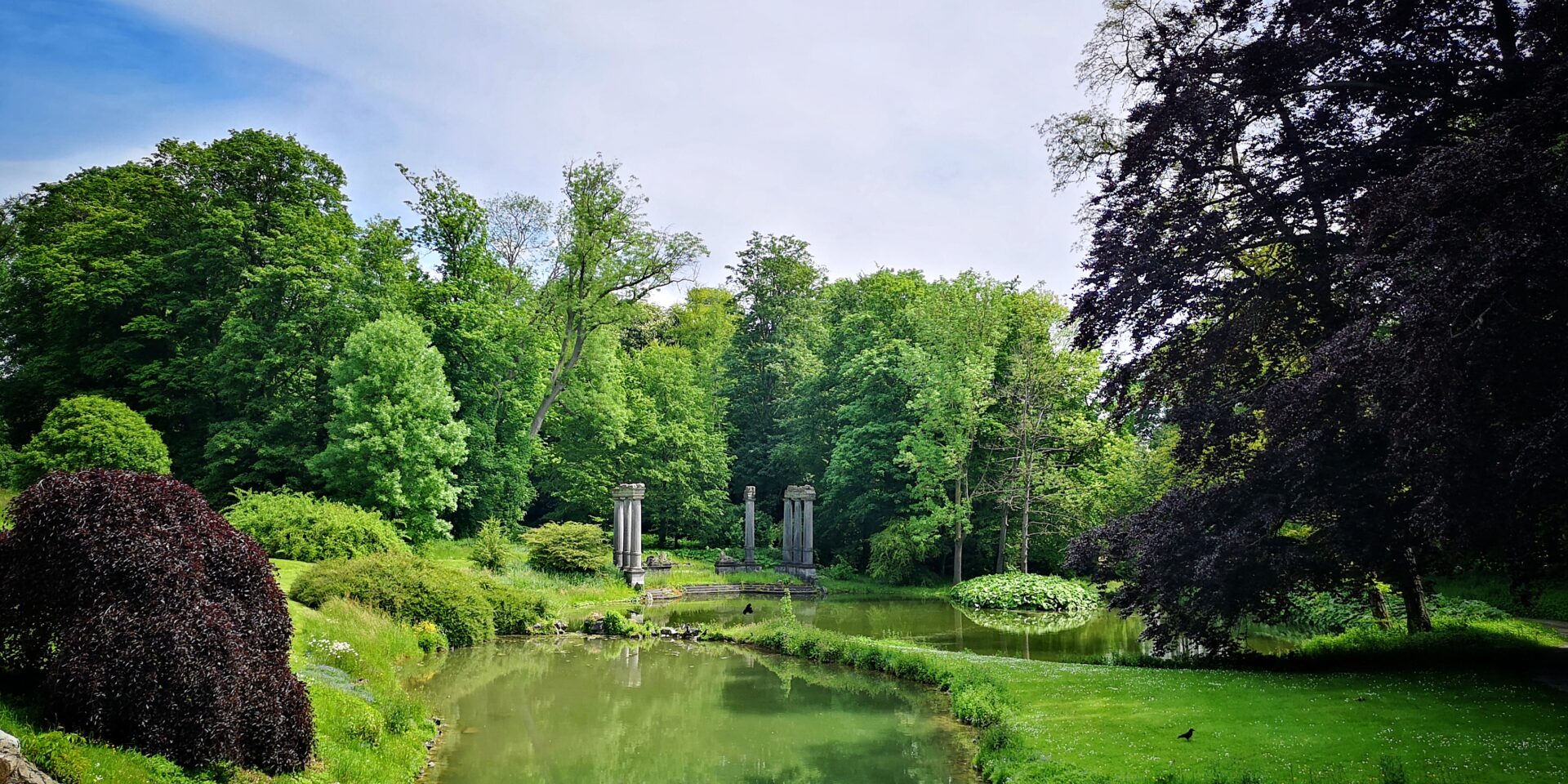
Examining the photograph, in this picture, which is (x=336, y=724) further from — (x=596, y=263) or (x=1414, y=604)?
(x=596, y=263)

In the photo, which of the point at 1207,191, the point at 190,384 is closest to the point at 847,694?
the point at 1207,191

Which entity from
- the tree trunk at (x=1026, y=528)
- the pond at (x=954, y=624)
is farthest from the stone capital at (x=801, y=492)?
the tree trunk at (x=1026, y=528)

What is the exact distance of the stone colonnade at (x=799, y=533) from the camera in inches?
1326

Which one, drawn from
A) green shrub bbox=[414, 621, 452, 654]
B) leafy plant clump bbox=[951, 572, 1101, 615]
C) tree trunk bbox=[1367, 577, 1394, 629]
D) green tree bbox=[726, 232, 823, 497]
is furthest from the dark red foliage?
green tree bbox=[726, 232, 823, 497]

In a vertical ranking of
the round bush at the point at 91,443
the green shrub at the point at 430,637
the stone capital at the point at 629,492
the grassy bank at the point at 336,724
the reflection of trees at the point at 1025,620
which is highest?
the round bush at the point at 91,443

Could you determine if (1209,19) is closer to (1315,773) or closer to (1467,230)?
(1467,230)

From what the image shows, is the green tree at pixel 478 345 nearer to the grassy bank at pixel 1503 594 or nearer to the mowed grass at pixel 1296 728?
the mowed grass at pixel 1296 728

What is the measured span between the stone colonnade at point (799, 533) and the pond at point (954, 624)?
3.98 metres

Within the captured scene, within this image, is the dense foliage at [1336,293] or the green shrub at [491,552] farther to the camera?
the green shrub at [491,552]

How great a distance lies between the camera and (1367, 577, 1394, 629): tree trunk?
49.0 ft

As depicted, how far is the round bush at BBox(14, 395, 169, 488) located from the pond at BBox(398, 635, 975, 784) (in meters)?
12.6

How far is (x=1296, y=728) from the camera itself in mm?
9188

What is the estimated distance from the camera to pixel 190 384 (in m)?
28.0

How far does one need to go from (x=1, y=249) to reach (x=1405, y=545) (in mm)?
44358
